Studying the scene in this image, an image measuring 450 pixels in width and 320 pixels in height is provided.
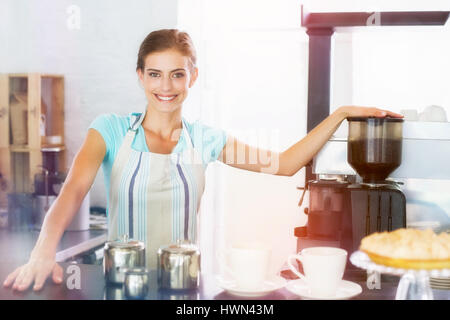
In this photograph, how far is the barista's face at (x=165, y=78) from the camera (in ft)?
4.35

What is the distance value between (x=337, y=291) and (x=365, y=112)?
41 centimetres

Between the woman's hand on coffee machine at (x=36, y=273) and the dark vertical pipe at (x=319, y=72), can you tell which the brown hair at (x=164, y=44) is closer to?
the dark vertical pipe at (x=319, y=72)

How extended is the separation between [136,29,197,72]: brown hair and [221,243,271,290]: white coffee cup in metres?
0.70

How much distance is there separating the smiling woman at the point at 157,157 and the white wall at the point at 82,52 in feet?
2.09

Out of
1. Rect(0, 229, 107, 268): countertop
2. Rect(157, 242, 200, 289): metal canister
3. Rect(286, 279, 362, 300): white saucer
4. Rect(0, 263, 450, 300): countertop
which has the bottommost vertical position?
Rect(0, 229, 107, 268): countertop

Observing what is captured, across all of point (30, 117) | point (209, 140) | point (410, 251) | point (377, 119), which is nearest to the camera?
point (410, 251)

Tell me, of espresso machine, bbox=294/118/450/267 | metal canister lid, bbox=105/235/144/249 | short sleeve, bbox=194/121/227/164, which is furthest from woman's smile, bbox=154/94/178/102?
metal canister lid, bbox=105/235/144/249

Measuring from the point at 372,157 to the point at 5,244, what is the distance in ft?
4.44

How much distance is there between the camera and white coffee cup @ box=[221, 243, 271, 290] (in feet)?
2.54

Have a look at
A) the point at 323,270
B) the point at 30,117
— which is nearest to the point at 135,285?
the point at 323,270

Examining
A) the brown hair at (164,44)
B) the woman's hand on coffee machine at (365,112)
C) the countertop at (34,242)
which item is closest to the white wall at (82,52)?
the countertop at (34,242)

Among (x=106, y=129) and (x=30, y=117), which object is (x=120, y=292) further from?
(x=30, y=117)

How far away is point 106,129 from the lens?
1302 millimetres

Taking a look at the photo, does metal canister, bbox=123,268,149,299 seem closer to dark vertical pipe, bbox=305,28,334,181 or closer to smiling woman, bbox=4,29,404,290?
smiling woman, bbox=4,29,404,290
